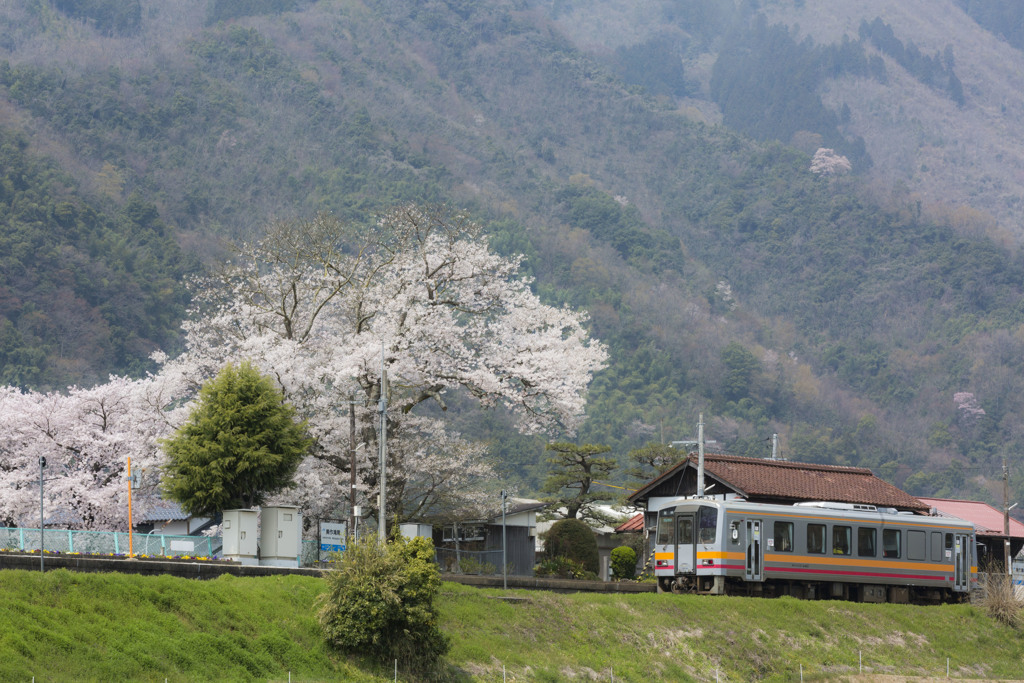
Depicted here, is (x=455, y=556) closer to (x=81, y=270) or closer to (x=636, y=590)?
(x=636, y=590)

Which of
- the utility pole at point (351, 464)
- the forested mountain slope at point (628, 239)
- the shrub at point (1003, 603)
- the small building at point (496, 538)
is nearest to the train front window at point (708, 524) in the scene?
the small building at point (496, 538)

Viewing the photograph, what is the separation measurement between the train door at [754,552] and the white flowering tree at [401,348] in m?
7.97

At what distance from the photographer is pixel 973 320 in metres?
156

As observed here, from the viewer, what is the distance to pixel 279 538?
3022cm

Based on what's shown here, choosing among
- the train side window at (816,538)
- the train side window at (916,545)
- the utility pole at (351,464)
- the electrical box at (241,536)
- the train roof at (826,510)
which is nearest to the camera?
the electrical box at (241,536)

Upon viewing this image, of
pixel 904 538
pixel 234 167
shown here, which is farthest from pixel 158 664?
pixel 234 167

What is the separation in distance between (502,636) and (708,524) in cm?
963

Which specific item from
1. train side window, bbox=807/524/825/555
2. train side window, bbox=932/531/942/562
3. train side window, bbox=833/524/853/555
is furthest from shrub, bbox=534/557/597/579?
train side window, bbox=932/531/942/562

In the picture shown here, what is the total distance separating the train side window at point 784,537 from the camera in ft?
112

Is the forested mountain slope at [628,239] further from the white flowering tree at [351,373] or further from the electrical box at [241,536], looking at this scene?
the electrical box at [241,536]

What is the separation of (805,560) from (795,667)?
6.01 m

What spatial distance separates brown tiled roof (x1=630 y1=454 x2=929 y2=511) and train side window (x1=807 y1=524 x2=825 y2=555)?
3.96m

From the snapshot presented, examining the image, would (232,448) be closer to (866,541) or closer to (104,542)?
(104,542)

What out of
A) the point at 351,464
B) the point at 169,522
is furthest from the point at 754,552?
the point at 169,522
